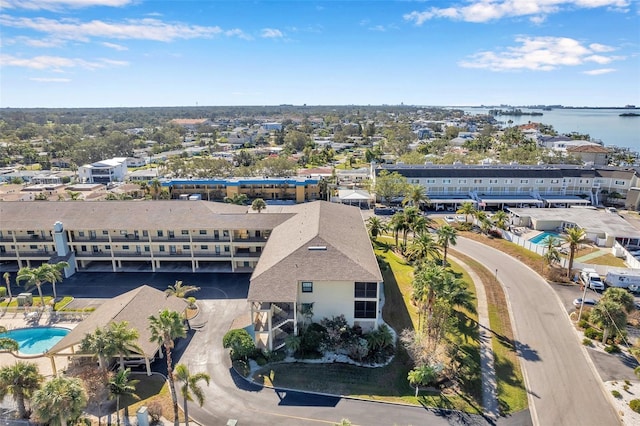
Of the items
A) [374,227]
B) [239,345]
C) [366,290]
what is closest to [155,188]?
[374,227]

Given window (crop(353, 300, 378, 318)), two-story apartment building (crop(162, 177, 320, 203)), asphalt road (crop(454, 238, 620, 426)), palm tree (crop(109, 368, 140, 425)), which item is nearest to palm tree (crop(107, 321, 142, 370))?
palm tree (crop(109, 368, 140, 425))

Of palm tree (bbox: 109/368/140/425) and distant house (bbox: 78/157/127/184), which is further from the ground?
distant house (bbox: 78/157/127/184)

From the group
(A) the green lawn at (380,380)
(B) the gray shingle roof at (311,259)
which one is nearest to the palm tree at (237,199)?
(B) the gray shingle roof at (311,259)

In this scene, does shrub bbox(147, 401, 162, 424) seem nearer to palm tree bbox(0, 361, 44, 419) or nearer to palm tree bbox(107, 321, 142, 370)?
palm tree bbox(107, 321, 142, 370)

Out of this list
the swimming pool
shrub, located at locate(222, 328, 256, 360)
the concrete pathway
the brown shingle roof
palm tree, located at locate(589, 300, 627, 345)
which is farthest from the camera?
the swimming pool

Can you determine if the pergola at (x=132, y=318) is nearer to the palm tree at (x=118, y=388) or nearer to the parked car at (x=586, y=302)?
the palm tree at (x=118, y=388)

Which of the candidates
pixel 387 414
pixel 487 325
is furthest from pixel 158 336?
pixel 487 325

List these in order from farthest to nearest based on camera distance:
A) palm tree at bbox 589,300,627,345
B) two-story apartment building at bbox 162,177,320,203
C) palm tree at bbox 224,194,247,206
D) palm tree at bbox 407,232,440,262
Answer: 1. two-story apartment building at bbox 162,177,320,203
2. palm tree at bbox 224,194,247,206
3. palm tree at bbox 407,232,440,262
4. palm tree at bbox 589,300,627,345
